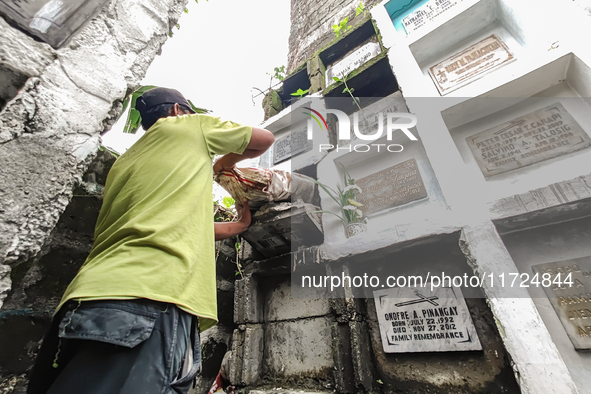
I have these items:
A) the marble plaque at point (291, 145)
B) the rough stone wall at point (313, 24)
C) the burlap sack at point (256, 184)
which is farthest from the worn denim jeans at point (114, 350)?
the rough stone wall at point (313, 24)

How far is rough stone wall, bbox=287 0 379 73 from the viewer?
19.8 ft

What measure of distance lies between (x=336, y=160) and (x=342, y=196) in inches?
25.9

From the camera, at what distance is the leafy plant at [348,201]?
3051mm

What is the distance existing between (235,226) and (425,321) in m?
1.87

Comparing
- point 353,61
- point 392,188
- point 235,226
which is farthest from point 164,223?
point 353,61

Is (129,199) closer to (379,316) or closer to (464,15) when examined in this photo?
(379,316)

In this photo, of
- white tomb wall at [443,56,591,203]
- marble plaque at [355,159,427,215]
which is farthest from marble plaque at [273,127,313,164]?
white tomb wall at [443,56,591,203]

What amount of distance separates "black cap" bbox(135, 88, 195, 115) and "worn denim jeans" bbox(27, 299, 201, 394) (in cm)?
122

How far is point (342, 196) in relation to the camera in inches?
124

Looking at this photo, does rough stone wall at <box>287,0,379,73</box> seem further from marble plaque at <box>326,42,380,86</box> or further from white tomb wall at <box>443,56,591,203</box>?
white tomb wall at <box>443,56,591,203</box>

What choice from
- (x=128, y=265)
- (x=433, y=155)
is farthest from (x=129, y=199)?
(x=433, y=155)

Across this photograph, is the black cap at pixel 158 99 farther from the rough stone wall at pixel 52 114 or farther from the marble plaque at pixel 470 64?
the marble plaque at pixel 470 64

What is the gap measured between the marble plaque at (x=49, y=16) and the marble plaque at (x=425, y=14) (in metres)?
3.86

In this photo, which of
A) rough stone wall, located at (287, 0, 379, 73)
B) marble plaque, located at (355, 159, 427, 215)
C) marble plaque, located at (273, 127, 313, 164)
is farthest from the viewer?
rough stone wall, located at (287, 0, 379, 73)
